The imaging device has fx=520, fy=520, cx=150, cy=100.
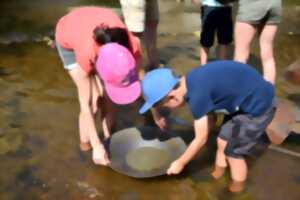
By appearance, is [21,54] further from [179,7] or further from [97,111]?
[179,7]

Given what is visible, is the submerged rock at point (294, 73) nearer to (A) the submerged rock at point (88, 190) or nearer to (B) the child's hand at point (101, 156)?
(B) the child's hand at point (101, 156)

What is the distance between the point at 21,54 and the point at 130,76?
223 cm

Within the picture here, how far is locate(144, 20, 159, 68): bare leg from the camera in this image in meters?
4.00

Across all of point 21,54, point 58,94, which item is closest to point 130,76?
→ point 58,94

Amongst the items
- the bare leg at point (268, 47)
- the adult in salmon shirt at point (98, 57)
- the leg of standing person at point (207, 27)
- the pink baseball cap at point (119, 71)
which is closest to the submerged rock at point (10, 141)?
the adult in salmon shirt at point (98, 57)

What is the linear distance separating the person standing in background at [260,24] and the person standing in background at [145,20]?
652 mm

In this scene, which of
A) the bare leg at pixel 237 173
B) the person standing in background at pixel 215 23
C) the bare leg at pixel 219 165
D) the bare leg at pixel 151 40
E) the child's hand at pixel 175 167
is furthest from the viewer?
the bare leg at pixel 151 40

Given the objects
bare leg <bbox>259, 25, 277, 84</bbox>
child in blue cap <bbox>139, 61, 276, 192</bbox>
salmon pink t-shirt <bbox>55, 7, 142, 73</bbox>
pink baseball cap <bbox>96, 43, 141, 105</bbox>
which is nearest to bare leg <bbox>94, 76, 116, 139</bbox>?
salmon pink t-shirt <bbox>55, 7, 142, 73</bbox>

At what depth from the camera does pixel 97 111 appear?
3553 mm

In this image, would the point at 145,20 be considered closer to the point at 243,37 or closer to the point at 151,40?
the point at 151,40

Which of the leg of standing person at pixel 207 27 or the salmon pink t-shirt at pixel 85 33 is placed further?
the leg of standing person at pixel 207 27

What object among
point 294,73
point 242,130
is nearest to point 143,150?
point 242,130

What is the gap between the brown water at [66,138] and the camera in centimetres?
309

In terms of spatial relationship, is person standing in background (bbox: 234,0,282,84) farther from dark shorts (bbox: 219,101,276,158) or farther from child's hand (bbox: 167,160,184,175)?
child's hand (bbox: 167,160,184,175)
